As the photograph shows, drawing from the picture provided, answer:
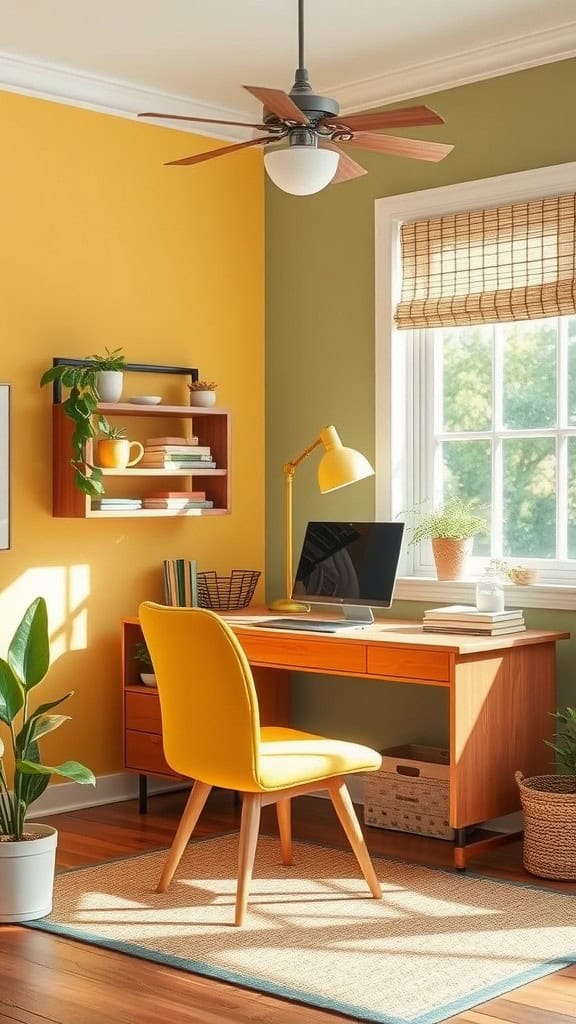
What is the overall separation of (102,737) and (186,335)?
62.4 inches

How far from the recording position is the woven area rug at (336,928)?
3127 mm

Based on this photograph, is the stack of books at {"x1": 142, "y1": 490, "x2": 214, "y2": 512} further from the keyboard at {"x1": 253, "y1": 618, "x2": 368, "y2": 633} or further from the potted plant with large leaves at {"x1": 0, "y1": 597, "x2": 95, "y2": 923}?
the potted plant with large leaves at {"x1": 0, "y1": 597, "x2": 95, "y2": 923}

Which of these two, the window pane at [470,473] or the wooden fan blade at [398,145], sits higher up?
the wooden fan blade at [398,145]

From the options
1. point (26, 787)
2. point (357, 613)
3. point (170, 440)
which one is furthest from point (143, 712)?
point (26, 787)

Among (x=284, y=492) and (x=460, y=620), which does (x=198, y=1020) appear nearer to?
(x=460, y=620)

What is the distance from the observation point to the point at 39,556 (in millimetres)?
4816

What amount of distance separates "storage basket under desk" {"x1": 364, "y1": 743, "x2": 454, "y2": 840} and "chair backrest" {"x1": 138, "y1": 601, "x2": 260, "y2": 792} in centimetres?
102

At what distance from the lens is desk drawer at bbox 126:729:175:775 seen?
4.84 m

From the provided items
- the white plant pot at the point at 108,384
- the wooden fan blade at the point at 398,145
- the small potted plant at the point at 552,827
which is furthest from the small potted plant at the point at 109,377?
the small potted plant at the point at 552,827

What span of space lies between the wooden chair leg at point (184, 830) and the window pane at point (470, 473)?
A: 5.12 feet

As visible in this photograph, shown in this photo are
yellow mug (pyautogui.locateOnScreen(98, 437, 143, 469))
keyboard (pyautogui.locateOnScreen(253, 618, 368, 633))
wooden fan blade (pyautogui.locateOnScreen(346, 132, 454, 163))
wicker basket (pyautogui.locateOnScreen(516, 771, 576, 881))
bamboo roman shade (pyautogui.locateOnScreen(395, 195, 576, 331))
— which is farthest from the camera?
yellow mug (pyautogui.locateOnScreen(98, 437, 143, 469))

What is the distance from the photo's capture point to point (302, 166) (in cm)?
319

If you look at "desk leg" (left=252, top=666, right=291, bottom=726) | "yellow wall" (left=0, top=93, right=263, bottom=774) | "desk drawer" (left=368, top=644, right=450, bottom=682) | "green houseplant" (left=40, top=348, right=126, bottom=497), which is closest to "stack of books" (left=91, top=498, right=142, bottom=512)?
"green houseplant" (left=40, top=348, right=126, bottom=497)

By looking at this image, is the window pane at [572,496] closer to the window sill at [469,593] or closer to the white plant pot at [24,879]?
the window sill at [469,593]
